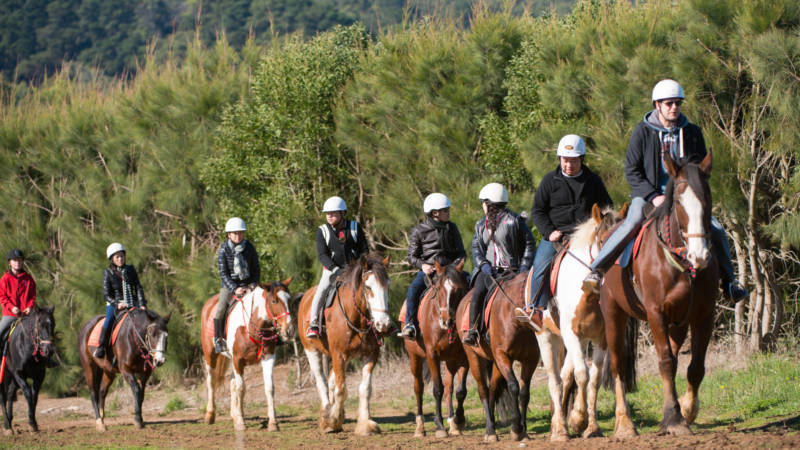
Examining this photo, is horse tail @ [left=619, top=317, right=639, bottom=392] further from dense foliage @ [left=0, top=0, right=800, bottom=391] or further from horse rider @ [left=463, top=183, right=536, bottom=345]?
dense foliage @ [left=0, top=0, right=800, bottom=391]

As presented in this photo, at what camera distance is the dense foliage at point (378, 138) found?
45.1 feet

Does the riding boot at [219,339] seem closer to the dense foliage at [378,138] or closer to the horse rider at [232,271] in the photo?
the horse rider at [232,271]

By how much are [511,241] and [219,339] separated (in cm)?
584

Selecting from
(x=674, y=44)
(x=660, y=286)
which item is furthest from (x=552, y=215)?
(x=674, y=44)

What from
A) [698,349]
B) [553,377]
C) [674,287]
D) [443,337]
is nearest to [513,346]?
[553,377]

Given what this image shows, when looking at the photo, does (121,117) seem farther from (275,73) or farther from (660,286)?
(660,286)

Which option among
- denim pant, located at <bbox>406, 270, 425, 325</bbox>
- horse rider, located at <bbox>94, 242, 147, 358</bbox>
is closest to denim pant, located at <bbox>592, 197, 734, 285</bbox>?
denim pant, located at <bbox>406, 270, 425, 325</bbox>

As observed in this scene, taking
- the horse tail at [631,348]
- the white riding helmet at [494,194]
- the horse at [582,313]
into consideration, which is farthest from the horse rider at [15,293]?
the horse at [582,313]

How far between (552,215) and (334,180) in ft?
36.8

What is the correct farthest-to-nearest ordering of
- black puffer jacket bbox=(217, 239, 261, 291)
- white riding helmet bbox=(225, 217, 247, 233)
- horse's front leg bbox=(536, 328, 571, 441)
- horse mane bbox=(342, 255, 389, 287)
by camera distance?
1. white riding helmet bbox=(225, 217, 247, 233)
2. black puffer jacket bbox=(217, 239, 261, 291)
3. horse mane bbox=(342, 255, 389, 287)
4. horse's front leg bbox=(536, 328, 571, 441)

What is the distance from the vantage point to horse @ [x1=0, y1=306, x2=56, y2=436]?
14297 mm

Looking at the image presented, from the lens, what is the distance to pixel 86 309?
2161 centimetres

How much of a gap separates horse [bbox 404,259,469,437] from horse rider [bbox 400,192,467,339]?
0.89ft

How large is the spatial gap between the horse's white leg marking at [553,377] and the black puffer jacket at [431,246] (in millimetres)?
2724
